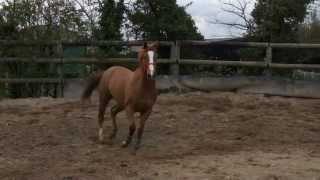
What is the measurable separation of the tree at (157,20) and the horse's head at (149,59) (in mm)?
8412

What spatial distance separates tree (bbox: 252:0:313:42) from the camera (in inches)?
787

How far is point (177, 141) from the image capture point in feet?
32.1

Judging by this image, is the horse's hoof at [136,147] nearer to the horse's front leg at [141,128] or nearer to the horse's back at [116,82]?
the horse's front leg at [141,128]

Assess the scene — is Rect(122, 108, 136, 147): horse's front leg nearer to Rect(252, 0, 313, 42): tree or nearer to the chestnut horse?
the chestnut horse

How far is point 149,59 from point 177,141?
160cm

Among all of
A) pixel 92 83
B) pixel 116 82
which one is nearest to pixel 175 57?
pixel 92 83

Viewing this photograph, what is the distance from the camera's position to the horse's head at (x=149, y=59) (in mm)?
8828

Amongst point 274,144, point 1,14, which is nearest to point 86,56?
point 1,14

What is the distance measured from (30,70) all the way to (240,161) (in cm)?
909

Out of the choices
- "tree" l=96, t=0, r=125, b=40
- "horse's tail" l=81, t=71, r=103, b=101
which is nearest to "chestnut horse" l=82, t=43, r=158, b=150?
"horse's tail" l=81, t=71, r=103, b=101

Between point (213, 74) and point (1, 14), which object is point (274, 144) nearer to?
point (213, 74)

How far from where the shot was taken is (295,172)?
7527 millimetres

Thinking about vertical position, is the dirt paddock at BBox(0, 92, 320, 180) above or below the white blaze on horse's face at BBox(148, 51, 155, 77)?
below

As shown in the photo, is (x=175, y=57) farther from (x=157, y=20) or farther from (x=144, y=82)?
(x=144, y=82)
